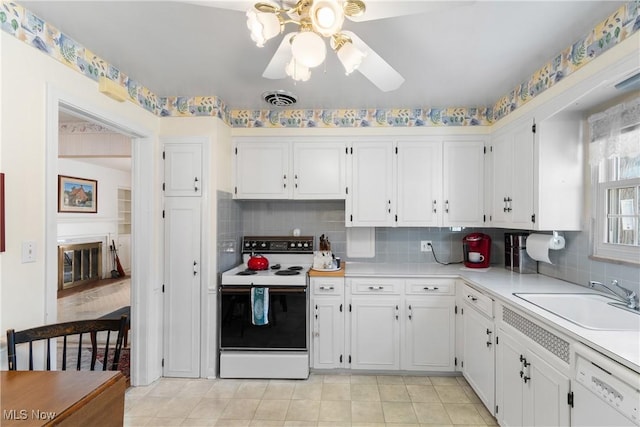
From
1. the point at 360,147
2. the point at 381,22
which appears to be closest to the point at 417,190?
the point at 360,147

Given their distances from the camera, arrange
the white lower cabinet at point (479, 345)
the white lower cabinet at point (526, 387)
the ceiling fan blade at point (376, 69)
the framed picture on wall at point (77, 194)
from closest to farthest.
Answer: the ceiling fan blade at point (376, 69)
the white lower cabinet at point (526, 387)
the white lower cabinet at point (479, 345)
the framed picture on wall at point (77, 194)

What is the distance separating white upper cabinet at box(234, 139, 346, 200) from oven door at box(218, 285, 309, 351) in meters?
0.92

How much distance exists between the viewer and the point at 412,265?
3.13 m

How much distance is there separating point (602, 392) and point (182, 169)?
2933mm

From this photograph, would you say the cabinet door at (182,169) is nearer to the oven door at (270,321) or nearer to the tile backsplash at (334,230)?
the tile backsplash at (334,230)

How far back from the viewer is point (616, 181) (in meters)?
1.93

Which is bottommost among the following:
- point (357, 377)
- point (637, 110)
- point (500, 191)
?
point (357, 377)

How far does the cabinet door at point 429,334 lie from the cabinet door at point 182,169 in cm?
213

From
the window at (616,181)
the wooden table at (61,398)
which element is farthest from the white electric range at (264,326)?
the window at (616,181)

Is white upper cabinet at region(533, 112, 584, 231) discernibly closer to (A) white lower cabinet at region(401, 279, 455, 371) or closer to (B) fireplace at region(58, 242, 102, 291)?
(A) white lower cabinet at region(401, 279, 455, 371)

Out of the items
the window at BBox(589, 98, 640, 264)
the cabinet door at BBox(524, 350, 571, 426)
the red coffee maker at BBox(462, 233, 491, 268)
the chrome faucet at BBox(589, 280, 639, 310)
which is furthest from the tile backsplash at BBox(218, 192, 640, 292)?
the cabinet door at BBox(524, 350, 571, 426)

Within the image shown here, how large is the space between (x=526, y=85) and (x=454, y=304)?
1842 millimetres

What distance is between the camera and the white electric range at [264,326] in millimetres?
2607

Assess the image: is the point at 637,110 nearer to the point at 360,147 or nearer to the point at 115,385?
the point at 360,147
